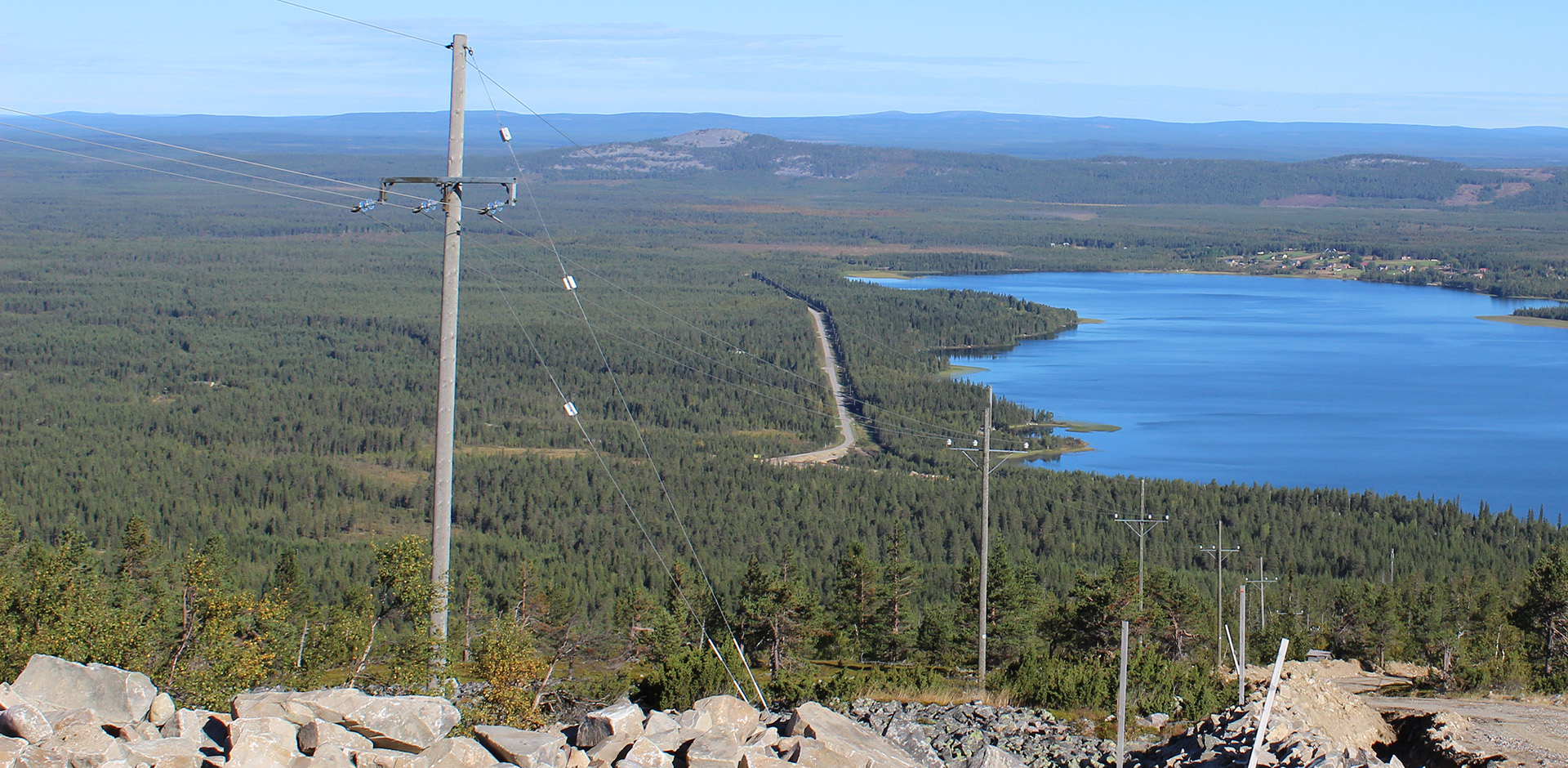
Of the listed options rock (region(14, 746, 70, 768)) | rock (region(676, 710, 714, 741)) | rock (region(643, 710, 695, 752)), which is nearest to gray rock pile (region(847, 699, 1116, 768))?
rock (region(676, 710, 714, 741))

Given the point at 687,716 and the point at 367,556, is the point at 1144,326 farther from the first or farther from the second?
the point at 687,716

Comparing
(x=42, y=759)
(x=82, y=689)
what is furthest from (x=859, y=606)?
(x=42, y=759)

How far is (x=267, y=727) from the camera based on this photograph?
38.9 ft

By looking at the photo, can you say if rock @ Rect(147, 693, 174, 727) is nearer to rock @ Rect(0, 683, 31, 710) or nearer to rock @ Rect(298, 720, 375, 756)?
rock @ Rect(0, 683, 31, 710)

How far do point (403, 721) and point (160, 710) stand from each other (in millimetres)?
2090

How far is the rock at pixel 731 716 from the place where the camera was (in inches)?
551

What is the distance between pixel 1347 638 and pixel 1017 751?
2336cm

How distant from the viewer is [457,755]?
12.2 metres

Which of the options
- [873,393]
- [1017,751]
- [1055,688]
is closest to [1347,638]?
[1055,688]

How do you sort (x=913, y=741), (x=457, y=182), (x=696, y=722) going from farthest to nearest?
(x=913, y=741) → (x=457, y=182) → (x=696, y=722)

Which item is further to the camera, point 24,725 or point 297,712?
point 297,712

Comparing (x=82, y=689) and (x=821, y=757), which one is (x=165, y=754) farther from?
(x=821, y=757)

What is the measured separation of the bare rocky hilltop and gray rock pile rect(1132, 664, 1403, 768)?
0.04 metres

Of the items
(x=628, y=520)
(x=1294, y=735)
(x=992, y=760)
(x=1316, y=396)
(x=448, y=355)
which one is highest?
(x=448, y=355)
